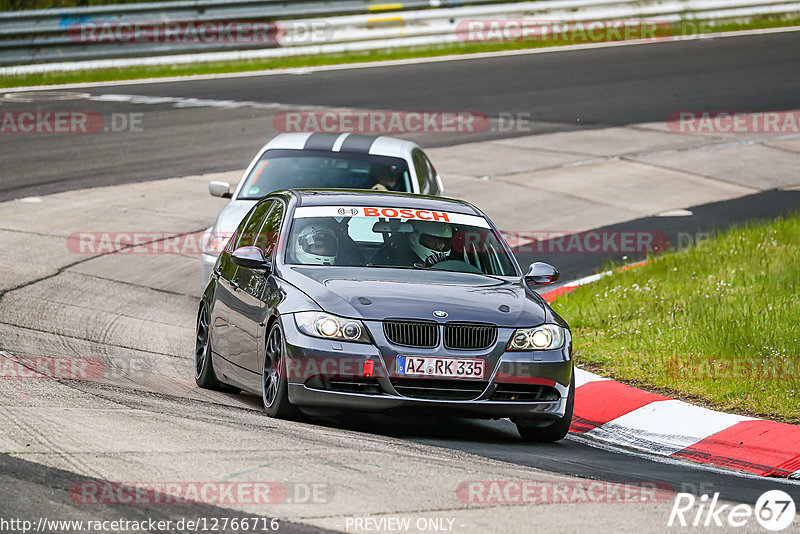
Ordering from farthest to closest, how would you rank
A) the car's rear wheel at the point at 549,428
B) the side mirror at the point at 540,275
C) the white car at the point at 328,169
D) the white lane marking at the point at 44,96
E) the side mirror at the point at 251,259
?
the white lane marking at the point at 44,96 → the white car at the point at 328,169 → the side mirror at the point at 540,275 → the side mirror at the point at 251,259 → the car's rear wheel at the point at 549,428

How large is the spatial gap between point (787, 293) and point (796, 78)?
17692mm

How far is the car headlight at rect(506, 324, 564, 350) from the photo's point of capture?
772 cm

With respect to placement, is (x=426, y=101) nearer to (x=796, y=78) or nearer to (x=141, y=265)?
(x=796, y=78)

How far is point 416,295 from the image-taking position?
25.6 ft

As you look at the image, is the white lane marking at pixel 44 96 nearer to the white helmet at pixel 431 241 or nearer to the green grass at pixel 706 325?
the green grass at pixel 706 325

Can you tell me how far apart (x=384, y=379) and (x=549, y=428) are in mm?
1202

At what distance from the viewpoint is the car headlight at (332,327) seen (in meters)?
7.51

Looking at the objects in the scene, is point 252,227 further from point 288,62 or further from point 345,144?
point 288,62

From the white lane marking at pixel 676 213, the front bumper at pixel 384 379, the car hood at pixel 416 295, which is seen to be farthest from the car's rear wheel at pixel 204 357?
the white lane marking at pixel 676 213

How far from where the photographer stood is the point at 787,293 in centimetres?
1134

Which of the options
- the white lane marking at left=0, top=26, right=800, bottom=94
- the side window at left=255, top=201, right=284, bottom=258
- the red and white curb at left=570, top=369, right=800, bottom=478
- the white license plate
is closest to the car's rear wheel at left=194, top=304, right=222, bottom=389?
the side window at left=255, top=201, right=284, bottom=258

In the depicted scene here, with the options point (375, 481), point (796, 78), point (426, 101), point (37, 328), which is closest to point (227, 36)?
point (426, 101)

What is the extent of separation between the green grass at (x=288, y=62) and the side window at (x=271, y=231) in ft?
58.2

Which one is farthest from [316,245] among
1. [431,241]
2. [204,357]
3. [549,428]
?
[549,428]
